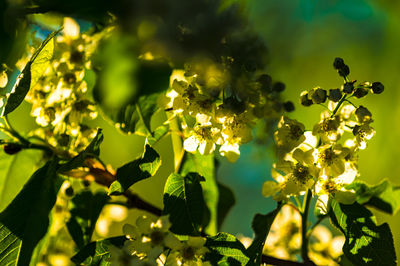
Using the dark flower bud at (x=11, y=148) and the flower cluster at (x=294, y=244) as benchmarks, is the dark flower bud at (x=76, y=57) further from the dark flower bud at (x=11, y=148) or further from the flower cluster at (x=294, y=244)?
the flower cluster at (x=294, y=244)

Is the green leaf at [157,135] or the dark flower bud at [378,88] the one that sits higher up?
the dark flower bud at [378,88]

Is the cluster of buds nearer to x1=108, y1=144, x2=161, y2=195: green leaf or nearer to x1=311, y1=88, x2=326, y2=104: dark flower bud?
x1=311, y1=88, x2=326, y2=104: dark flower bud

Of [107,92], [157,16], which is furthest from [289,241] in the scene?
[157,16]

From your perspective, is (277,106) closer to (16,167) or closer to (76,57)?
(76,57)

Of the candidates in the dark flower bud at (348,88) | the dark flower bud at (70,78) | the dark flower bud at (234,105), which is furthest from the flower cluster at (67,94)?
the dark flower bud at (348,88)

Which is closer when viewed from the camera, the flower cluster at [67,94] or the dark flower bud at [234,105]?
the dark flower bud at [234,105]

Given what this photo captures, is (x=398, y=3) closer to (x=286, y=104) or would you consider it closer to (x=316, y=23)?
(x=316, y=23)

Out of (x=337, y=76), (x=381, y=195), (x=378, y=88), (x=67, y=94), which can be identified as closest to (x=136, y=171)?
(x=67, y=94)
